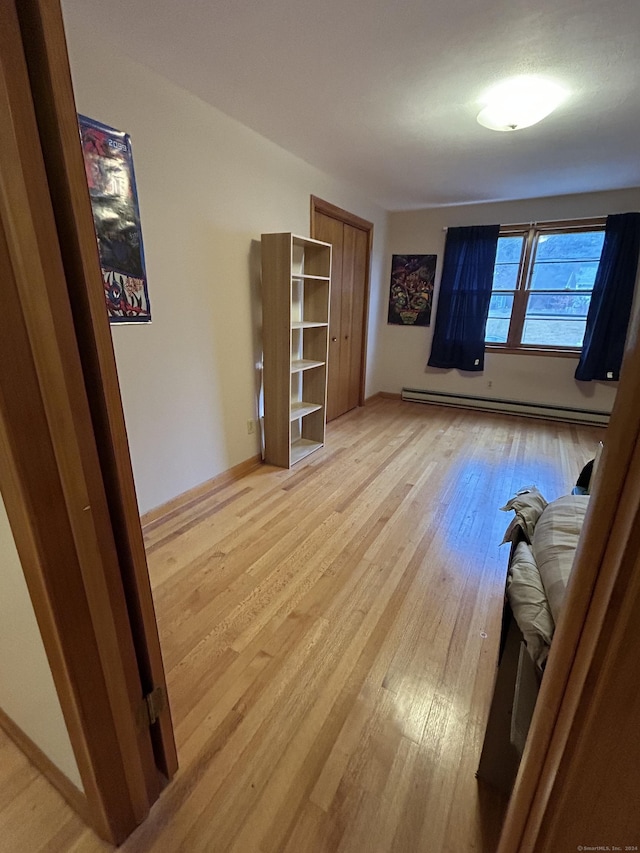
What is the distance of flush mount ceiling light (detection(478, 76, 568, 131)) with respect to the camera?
1.89 m

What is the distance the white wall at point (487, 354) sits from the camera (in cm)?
394

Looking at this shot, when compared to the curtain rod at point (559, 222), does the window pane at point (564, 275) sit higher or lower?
lower

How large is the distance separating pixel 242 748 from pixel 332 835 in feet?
1.08

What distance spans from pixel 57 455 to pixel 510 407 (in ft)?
15.7

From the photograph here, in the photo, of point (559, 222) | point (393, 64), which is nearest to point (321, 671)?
point (393, 64)

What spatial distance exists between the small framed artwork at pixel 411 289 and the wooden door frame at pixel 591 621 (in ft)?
15.5

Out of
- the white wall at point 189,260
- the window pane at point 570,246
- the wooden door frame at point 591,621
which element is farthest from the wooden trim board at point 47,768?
the window pane at point 570,246

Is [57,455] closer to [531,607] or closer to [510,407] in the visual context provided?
[531,607]

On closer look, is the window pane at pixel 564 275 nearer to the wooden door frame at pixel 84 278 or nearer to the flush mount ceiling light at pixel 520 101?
the flush mount ceiling light at pixel 520 101

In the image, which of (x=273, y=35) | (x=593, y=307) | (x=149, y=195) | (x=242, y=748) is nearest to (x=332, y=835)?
(x=242, y=748)

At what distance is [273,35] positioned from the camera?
1.56 m

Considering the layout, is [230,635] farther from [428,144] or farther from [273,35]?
[428,144]

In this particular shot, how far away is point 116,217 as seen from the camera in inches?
69.3

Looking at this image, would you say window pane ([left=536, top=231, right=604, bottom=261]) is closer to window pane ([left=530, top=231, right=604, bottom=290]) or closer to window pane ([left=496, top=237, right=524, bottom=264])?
window pane ([left=530, top=231, right=604, bottom=290])
